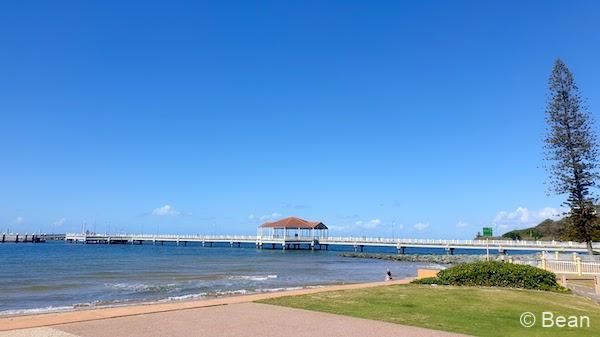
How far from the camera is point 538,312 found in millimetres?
11227

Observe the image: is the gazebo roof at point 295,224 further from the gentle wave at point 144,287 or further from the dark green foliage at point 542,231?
the gentle wave at point 144,287

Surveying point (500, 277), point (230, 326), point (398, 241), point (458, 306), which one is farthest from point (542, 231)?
point (230, 326)

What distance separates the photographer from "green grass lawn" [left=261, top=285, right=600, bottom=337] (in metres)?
9.26

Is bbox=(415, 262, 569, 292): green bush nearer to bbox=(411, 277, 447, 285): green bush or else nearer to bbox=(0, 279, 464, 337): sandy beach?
bbox=(411, 277, 447, 285): green bush

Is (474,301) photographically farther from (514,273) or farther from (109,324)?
(109,324)

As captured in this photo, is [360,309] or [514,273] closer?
[360,309]

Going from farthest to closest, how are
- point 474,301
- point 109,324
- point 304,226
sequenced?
point 304,226 → point 474,301 → point 109,324

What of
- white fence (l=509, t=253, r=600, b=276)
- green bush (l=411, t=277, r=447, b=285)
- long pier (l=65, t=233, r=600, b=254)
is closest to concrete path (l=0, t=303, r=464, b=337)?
green bush (l=411, t=277, r=447, b=285)

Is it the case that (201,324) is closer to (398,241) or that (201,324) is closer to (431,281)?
(431,281)

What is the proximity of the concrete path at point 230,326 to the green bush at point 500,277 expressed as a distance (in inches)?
344

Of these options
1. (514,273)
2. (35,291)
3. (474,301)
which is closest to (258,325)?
(474,301)

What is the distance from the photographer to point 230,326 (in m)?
9.24

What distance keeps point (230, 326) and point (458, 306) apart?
6090mm

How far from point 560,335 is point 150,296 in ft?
51.8
